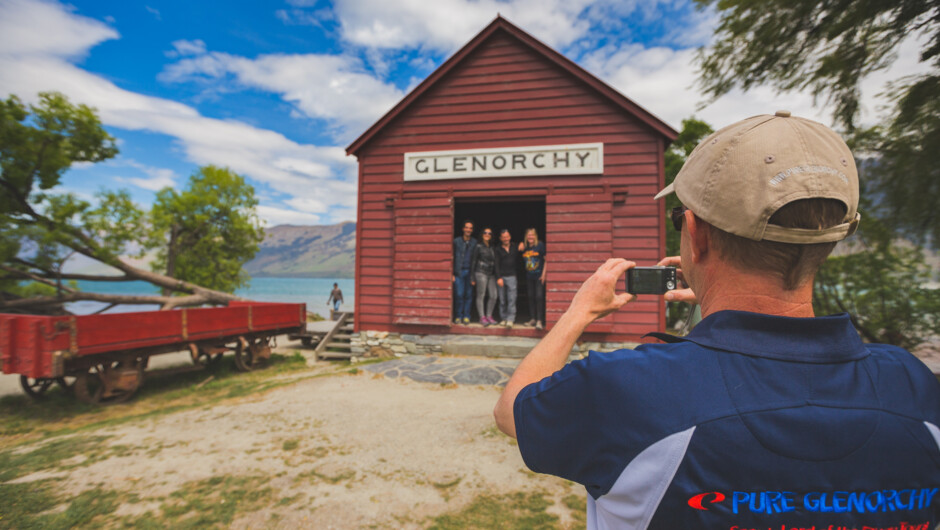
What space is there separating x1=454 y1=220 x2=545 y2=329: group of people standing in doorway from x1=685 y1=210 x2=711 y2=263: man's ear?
27.8 feet

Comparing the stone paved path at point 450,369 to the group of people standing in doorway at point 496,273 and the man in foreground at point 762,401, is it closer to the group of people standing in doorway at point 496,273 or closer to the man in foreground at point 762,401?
the group of people standing in doorway at point 496,273

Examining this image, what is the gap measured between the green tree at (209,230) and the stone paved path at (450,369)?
666 inches

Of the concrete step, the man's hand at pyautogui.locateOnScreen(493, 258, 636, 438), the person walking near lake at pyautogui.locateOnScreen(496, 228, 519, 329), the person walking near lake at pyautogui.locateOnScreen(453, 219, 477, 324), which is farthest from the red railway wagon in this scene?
the man's hand at pyautogui.locateOnScreen(493, 258, 636, 438)

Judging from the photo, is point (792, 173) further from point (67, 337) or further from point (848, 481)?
point (67, 337)

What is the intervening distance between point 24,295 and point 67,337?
10577mm

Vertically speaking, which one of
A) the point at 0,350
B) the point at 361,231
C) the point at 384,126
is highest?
the point at 384,126

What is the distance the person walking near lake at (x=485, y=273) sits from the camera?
9.86 m

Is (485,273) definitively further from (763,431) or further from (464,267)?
(763,431)

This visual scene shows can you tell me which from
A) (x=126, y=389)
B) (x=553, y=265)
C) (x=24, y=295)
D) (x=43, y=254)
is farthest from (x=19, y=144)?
(x=553, y=265)

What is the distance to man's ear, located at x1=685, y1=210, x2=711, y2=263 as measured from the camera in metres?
1.05

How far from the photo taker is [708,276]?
1077mm

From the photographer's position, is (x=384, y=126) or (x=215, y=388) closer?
(x=215, y=388)

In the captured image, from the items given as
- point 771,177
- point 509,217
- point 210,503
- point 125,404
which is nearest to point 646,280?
point 771,177

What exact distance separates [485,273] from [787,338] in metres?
9.13
